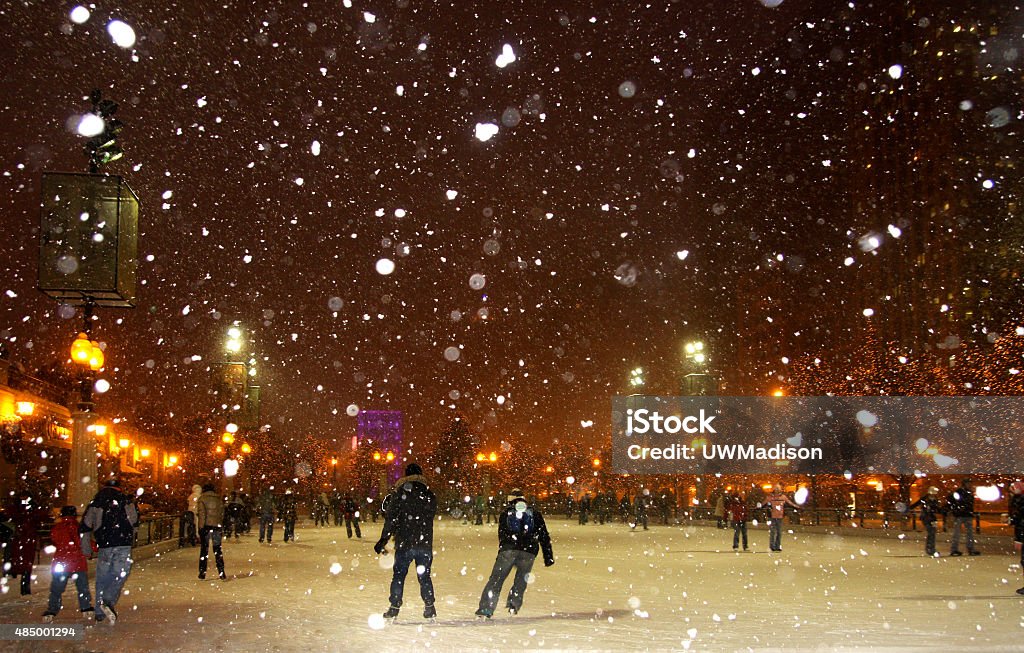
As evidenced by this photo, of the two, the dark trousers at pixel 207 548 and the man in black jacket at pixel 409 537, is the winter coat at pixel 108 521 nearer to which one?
the man in black jacket at pixel 409 537

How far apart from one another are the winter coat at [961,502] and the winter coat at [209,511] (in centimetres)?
1520

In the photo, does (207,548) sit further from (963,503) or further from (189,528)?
(963,503)

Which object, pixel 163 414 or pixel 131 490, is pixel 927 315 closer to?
pixel 163 414

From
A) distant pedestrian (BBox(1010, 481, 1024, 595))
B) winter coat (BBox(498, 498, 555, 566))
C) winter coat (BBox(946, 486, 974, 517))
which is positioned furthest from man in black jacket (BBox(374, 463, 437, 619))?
winter coat (BBox(946, 486, 974, 517))

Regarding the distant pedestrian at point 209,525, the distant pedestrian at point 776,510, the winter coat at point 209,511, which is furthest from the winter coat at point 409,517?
the distant pedestrian at point 776,510

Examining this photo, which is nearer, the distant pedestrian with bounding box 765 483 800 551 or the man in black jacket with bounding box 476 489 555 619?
the man in black jacket with bounding box 476 489 555 619

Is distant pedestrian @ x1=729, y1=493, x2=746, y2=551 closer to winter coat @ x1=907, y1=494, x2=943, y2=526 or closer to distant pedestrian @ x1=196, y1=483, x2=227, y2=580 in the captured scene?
winter coat @ x1=907, y1=494, x2=943, y2=526

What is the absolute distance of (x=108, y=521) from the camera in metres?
11.5

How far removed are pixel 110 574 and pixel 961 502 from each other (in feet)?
57.2

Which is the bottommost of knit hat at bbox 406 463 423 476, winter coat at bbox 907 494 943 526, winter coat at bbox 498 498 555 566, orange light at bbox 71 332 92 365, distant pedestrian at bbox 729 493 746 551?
distant pedestrian at bbox 729 493 746 551

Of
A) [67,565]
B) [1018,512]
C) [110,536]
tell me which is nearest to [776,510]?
A: [1018,512]

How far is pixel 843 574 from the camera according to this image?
17203mm

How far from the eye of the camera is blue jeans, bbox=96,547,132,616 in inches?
435

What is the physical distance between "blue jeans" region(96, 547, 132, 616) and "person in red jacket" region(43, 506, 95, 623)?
415mm
